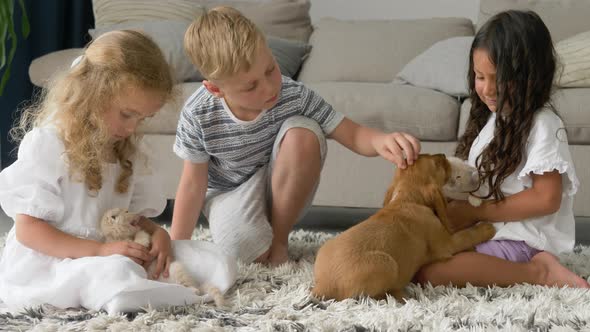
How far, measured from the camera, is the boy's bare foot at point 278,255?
79.8 inches

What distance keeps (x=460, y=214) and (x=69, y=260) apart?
33.7 inches

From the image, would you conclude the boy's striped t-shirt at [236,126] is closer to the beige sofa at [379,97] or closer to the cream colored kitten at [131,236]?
the beige sofa at [379,97]

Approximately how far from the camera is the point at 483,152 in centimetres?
184

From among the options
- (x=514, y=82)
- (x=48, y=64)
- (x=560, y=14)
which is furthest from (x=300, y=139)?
(x=560, y=14)

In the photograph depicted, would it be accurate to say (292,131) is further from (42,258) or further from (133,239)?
(42,258)

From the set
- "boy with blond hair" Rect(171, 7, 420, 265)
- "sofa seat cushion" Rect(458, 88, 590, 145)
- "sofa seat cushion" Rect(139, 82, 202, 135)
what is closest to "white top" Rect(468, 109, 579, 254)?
"boy with blond hair" Rect(171, 7, 420, 265)

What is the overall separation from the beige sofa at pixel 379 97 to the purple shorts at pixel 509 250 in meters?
0.81

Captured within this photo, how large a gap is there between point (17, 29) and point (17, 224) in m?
2.41

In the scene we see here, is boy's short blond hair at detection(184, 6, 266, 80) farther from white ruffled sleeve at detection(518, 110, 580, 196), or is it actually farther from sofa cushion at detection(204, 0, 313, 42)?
sofa cushion at detection(204, 0, 313, 42)

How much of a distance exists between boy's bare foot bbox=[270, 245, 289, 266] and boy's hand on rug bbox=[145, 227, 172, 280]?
38 centimetres

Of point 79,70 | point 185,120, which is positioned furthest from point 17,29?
point 79,70

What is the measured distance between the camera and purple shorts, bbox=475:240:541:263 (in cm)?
182

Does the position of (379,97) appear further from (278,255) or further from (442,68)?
(278,255)

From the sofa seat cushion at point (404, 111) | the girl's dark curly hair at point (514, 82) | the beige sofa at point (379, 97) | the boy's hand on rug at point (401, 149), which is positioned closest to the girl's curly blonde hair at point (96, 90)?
the boy's hand on rug at point (401, 149)
